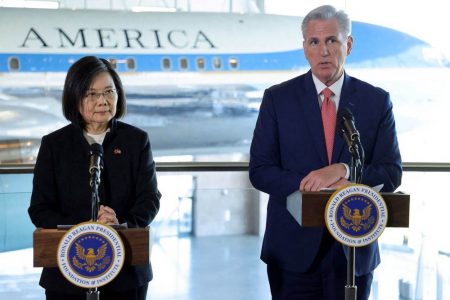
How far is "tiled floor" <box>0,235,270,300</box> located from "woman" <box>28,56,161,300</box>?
4.29 feet

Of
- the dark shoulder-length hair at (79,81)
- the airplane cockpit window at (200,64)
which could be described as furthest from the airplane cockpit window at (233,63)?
the dark shoulder-length hair at (79,81)

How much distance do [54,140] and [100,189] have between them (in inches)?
7.8

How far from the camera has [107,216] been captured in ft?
6.72

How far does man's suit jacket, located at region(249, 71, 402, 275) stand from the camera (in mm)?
2248

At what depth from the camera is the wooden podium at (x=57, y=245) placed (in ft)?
6.07

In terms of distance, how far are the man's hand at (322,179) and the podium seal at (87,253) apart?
54 cm

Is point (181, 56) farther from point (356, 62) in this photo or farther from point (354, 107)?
point (354, 107)

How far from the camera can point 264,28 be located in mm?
10328

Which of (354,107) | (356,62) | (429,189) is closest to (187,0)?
(356,62)

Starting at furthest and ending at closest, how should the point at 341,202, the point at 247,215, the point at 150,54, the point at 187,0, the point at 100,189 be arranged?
1. the point at 187,0
2. the point at 150,54
3. the point at 247,215
4. the point at 100,189
5. the point at 341,202

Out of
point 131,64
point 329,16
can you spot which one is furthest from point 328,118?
point 131,64

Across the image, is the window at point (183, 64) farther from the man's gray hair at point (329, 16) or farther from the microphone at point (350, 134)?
A: the microphone at point (350, 134)

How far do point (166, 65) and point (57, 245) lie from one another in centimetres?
795

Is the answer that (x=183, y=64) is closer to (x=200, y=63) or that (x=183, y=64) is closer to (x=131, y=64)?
(x=200, y=63)
